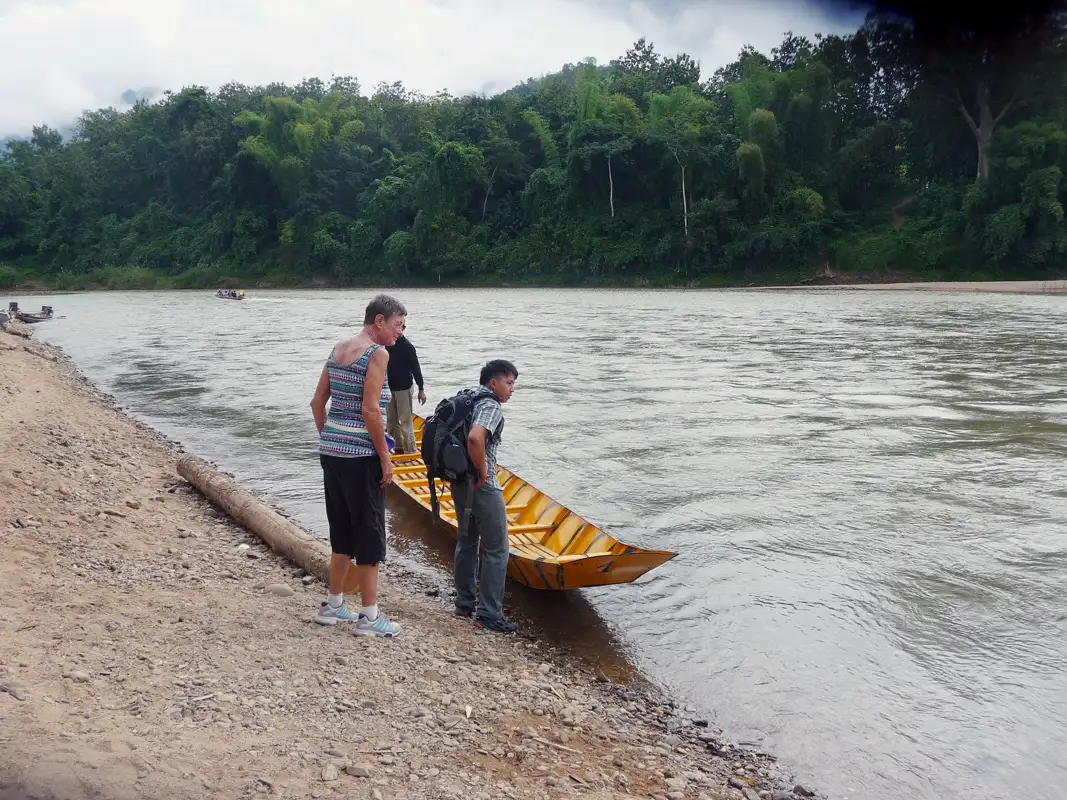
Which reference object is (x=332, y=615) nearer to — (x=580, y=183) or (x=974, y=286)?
(x=974, y=286)

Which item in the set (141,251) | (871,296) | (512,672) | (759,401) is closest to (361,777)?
(512,672)

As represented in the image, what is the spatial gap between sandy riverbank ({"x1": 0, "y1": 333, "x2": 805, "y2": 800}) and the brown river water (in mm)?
826

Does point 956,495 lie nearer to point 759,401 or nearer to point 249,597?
point 759,401

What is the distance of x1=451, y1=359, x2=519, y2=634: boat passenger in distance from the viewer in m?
5.68

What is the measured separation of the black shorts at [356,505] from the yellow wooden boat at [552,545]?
1380mm

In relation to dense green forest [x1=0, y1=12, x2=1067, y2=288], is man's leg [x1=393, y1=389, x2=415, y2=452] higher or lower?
lower

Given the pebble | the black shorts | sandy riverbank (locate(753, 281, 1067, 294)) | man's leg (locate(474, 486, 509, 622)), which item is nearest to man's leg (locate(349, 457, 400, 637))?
the black shorts

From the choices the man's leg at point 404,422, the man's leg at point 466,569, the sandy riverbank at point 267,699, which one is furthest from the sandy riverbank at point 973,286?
the sandy riverbank at point 267,699

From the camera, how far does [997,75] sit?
1714 inches

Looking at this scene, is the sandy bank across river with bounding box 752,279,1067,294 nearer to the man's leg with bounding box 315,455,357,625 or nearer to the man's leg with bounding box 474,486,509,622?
the man's leg with bounding box 474,486,509,622

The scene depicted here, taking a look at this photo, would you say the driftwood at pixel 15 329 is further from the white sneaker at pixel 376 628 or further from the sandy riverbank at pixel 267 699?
the white sneaker at pixel 376 628

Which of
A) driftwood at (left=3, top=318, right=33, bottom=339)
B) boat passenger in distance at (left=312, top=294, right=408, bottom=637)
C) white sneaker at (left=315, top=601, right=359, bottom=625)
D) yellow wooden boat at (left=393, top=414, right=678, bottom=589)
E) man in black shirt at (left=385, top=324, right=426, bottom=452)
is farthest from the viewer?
driftwood at (left=3, top=318, right=33, bottom=339)

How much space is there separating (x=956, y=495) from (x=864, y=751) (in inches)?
223

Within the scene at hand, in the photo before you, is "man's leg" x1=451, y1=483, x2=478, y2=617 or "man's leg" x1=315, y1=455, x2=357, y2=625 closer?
"man's leg" x1=315, y1=455, x2=357, y2=625
